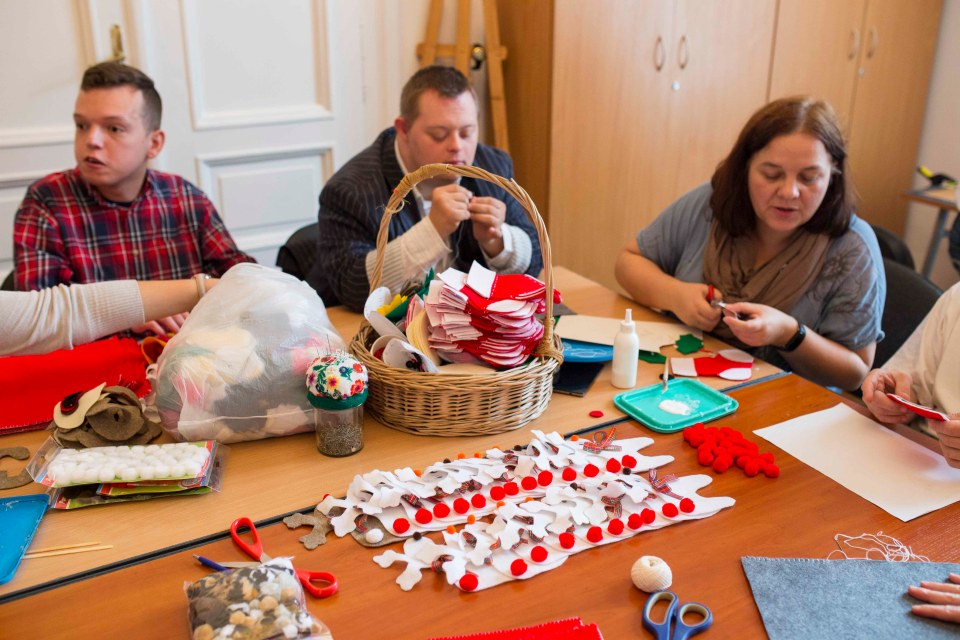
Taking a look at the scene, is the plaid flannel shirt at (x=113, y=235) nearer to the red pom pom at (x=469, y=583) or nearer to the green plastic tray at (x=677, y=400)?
the green plastic tray at (x=677, y=400)

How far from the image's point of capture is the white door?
2664mm

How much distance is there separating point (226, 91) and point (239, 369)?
80.9 inches

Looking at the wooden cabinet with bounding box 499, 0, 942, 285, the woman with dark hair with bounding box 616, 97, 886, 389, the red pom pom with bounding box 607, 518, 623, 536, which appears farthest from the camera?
the wooden cabinet with bounding box 499, 0, 942, 285

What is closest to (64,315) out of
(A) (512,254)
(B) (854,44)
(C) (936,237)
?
(A) (512,254)

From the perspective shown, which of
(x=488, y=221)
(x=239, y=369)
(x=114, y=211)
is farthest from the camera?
(x=114, y=211)

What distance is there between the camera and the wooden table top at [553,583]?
94 centimetres

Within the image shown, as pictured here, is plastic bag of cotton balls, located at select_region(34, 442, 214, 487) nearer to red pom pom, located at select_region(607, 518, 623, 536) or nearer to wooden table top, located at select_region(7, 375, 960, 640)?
wooden table top, located at select_region(7, 375, 960, 640)

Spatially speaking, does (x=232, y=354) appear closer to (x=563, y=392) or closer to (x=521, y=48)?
(x=563, y=392)

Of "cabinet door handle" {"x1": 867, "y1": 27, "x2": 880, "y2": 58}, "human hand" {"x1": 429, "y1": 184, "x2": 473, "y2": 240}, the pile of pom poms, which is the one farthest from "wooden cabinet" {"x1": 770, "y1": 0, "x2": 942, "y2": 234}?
→ the pile of pom poms

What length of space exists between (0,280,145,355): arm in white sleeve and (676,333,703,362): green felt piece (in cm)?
108

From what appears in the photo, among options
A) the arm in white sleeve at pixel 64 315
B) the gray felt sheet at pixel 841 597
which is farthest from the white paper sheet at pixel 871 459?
the arm in white sleeve at pixel 64 315

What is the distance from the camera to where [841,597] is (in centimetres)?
97

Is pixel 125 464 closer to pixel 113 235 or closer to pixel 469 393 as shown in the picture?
pixel 469 393

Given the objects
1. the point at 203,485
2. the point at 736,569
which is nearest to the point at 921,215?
the point at 736,569
